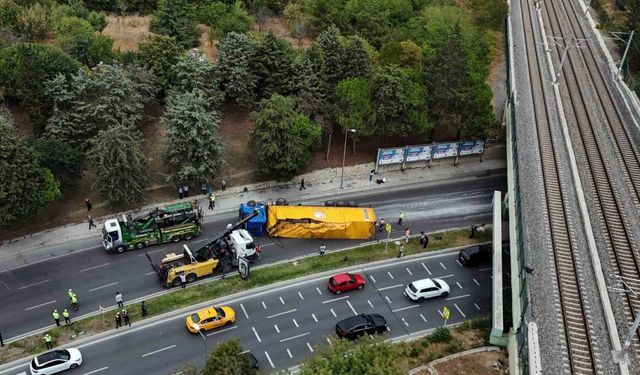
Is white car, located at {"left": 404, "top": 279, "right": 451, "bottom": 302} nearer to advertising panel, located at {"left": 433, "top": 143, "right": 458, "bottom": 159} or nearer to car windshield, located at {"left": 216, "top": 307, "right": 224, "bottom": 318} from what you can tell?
car windshield, located at {"left": 216, "top": 307, "right": 224, "bottom": 318}

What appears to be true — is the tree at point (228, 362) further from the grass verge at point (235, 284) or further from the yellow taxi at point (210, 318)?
the grass verge at point (235, 284)

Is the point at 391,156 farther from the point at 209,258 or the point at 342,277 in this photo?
the point at 209,258

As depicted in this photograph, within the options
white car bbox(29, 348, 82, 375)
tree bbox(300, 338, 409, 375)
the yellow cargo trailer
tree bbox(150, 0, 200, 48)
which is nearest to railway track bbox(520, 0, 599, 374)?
tree bbox(300, 338, 409, 375)

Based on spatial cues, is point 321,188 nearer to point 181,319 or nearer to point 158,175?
point 158,175

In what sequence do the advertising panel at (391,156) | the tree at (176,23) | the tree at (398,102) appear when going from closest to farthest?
1. the tree at (398,102)
2. the advertising panel at (391,156)
3. the tree at (176,23)

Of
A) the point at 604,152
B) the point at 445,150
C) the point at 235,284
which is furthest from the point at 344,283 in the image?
the point at 604,152

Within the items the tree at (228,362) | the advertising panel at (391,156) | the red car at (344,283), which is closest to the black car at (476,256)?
the red car at (344,283)

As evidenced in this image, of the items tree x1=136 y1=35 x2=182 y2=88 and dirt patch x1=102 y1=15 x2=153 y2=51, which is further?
dirt patch x1=102 y1=15 x2=153 y2=51
